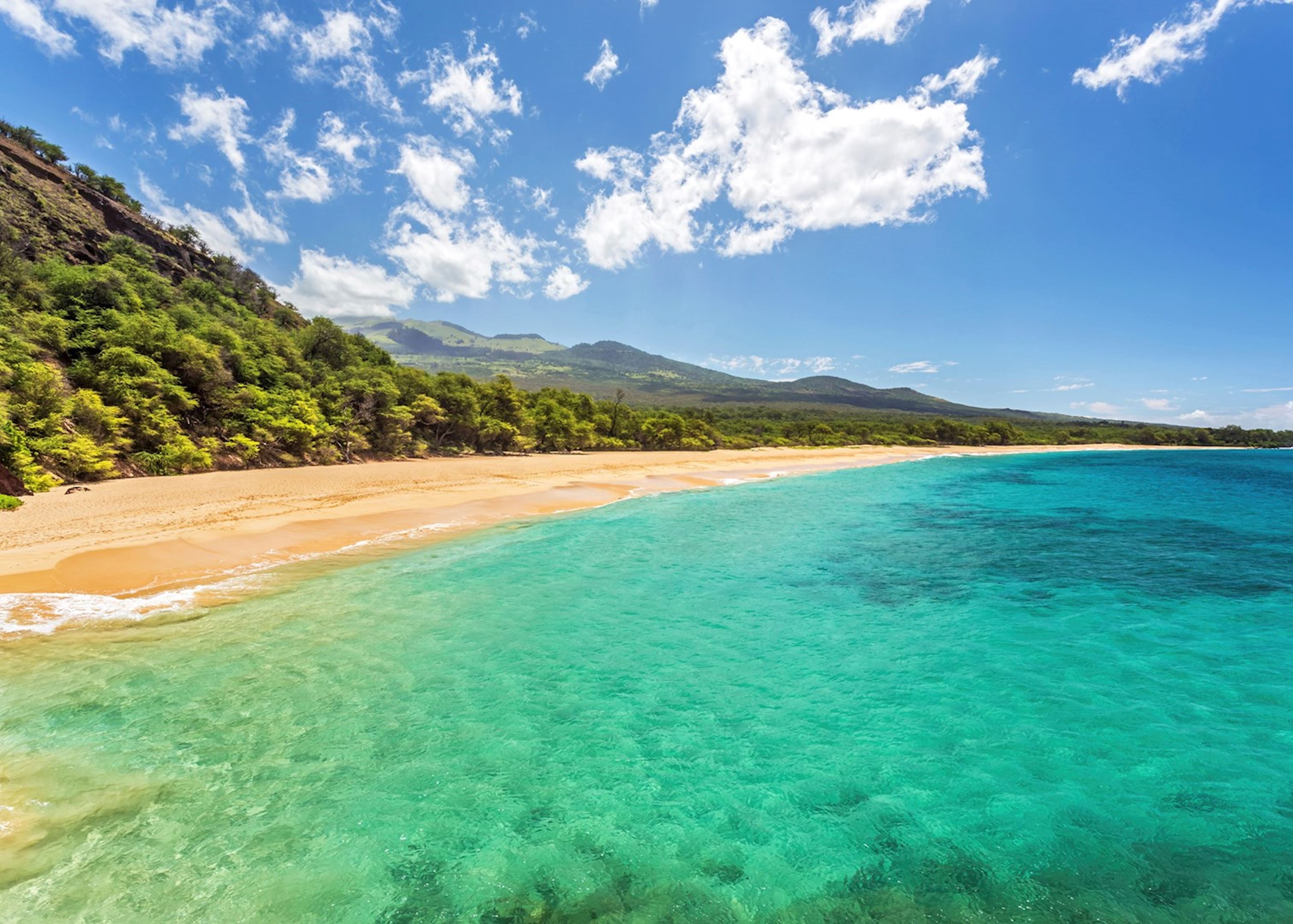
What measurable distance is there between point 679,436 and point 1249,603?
5198cm

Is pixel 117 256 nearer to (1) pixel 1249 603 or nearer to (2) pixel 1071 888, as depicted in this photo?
(2) pixel 1071 888

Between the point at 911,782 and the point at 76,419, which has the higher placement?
the point at 76,419

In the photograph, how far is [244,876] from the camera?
4047 millimetres

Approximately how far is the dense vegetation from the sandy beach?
2040 millimetres

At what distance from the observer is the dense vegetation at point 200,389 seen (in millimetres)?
19203

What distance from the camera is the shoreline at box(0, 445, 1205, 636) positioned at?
1024 centimetres

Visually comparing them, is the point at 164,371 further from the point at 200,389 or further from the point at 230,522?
the point at 230,522

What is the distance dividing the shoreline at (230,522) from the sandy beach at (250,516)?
0.18ft

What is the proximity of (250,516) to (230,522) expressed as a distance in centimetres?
107

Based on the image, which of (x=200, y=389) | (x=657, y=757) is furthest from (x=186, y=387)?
(x=657, y=757)

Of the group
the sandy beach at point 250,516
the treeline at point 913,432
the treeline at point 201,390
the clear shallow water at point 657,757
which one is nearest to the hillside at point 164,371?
the treeline at point 201,390

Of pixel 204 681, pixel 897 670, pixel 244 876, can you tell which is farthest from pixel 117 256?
pixel 897 670

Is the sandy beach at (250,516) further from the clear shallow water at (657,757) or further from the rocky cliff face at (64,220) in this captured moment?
the rocky cliff face at (64,220)

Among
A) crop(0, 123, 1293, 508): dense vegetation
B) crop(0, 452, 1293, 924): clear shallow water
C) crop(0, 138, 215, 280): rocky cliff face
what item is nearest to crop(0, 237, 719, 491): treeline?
crop(0, 123, 1293, 508): dense vegetation
